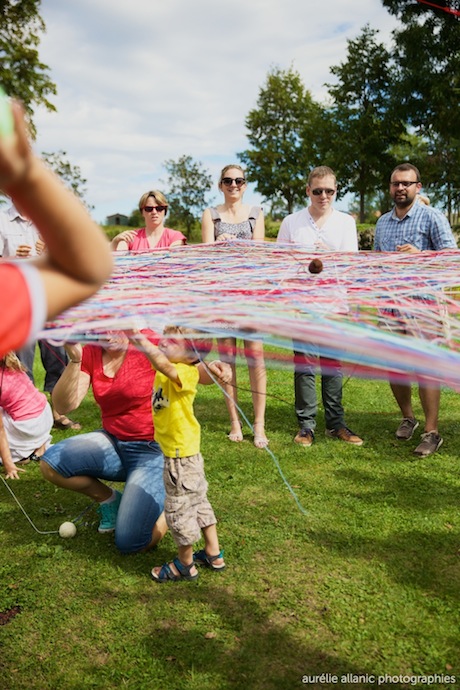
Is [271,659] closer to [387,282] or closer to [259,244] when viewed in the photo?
[387,282]

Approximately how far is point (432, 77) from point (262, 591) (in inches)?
920

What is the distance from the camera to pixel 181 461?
3.02 m

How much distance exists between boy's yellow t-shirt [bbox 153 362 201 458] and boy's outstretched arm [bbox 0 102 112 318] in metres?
2.09

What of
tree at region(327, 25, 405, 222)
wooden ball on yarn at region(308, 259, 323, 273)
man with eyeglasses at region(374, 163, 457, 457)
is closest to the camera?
wooden ball on yarn at region(308, 259, 323, 273)

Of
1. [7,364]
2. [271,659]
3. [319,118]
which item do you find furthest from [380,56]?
[271,659]

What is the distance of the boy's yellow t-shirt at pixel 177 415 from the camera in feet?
9.93

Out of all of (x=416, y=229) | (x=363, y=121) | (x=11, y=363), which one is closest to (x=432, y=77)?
(x=363, y=121)

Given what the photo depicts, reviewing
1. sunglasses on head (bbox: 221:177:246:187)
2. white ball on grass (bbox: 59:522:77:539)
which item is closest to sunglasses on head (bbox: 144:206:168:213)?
sunglasses on head (bbox: 221:177:246:187)

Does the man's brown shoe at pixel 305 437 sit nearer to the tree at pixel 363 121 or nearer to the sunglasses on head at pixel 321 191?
the sunglasses on head at pixel 321 191

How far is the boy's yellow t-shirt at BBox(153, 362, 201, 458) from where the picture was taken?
3.03m

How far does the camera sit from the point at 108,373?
3.54 metres

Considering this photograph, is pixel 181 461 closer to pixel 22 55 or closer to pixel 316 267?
pixel 316 267

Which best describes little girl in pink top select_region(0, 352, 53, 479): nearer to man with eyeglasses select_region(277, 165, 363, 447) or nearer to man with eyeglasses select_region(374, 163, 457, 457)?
man with eyeglasses select_region(277, 165, 363, 447)

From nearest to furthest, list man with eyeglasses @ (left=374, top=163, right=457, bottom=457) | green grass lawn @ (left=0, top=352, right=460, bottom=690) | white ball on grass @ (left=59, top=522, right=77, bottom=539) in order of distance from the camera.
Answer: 1. green grass lawn @ (left=0, top=352, right=460, bottom=690)
2. white ball on grass @ (left=59, top=522, right=77, bottom=539)
3. man with eyeglasses @ (left=374, top=163, right=457, bottom=457)
